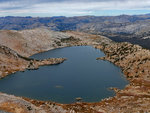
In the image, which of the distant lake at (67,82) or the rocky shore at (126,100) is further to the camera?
the distant lake at (67,82)

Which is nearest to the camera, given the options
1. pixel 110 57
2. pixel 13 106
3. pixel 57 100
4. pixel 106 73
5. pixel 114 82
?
pixel 13 106

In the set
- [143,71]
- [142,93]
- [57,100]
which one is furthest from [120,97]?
[143,71]

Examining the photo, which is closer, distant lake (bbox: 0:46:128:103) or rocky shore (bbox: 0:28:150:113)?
rocky shore (bbox: 0:28:150:113)

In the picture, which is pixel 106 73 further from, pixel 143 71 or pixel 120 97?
pixel 120 97

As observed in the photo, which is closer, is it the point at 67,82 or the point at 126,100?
the point at 126,100

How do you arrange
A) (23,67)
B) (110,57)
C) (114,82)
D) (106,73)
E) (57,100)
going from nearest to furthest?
(57,100) < (114,82) < (106,73) < (23,67) < (110,57)

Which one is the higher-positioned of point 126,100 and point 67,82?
point 67,82

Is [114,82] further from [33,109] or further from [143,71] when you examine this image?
[33,109]

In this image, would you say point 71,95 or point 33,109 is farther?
point 71,95
